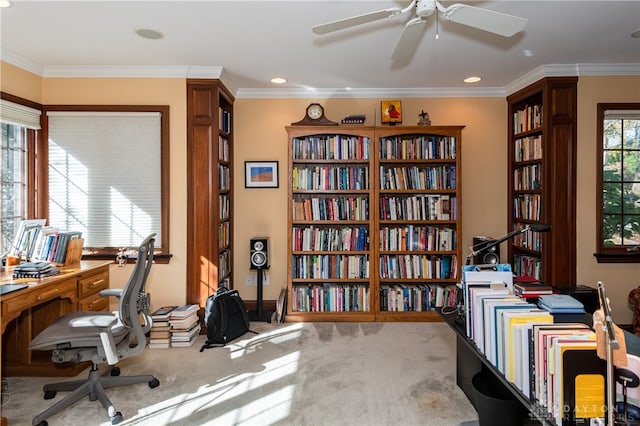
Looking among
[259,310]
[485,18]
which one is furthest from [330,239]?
[485,18]

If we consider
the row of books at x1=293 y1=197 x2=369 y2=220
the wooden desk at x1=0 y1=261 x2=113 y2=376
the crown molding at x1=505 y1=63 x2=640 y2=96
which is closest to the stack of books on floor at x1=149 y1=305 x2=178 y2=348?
the wooden desk at x1=0 y1=261 x2=113 y2=376

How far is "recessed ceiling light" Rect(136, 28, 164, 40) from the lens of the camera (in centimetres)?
292

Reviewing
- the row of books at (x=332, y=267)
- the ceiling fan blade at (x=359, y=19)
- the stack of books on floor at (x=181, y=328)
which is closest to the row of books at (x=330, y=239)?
the row of books at (x=332, y=267)

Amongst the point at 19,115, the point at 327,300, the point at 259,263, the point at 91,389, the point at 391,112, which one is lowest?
the point at 91,389

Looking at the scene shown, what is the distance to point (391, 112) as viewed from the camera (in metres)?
4.34

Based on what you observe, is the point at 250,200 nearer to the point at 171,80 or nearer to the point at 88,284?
the point at 171,80

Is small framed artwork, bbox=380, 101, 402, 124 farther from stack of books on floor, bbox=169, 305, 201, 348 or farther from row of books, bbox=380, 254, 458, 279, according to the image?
stack of books on floor, bbox=169, 305, 201, 348

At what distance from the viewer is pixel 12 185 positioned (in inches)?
139

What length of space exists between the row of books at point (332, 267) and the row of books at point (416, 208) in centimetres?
57

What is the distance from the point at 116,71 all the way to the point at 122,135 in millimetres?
611

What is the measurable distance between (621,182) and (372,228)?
2.52m

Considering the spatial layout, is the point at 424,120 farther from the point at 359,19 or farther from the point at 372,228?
the point at 359,19

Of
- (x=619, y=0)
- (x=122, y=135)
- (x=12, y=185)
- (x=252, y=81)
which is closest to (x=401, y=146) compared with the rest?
(x=252, y=81)

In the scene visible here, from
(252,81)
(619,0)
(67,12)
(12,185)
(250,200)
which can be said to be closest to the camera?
(619,0)
